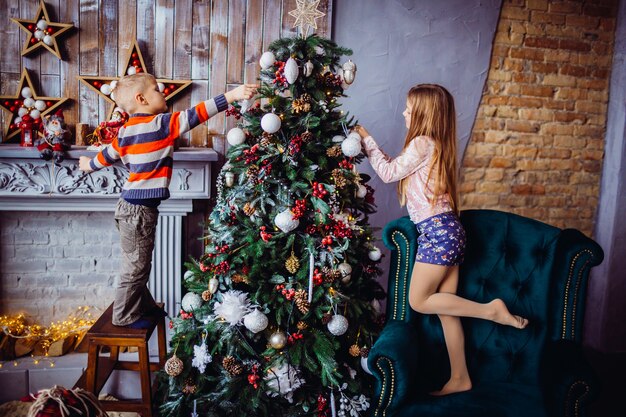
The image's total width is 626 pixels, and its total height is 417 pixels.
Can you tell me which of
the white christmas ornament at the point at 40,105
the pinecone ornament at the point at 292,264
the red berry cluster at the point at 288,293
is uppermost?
the white christmas ornament at the point at 40,105

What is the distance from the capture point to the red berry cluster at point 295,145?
7.28 ft

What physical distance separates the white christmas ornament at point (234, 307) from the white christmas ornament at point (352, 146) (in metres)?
0.78

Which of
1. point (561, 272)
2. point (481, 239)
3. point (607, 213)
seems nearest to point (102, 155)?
point (481, 239)

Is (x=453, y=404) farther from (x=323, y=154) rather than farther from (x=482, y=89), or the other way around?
(x=482, y=89)

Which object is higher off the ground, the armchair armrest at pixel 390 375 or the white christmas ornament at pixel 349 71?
the white christmas ornament at pixel 349 71

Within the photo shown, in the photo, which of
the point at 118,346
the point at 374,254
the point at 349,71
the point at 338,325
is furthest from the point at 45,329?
the point at 349,71

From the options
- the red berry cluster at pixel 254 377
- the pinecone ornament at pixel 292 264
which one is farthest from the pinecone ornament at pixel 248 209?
the red berry cluster at pixel 254 377

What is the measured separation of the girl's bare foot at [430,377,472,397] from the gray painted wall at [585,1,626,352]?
1.99m

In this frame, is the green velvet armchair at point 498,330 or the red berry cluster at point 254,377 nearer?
the green velvet armchair at point 498,330

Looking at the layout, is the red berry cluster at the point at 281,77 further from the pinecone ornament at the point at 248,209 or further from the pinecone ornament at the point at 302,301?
the pinecone ornament at the point at 302,301

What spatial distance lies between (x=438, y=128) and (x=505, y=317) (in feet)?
2.87

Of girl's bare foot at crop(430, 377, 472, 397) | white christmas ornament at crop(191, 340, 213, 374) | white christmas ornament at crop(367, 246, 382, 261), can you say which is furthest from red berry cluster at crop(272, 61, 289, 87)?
girl's bare foot at crop(430, 377, 472, 397)

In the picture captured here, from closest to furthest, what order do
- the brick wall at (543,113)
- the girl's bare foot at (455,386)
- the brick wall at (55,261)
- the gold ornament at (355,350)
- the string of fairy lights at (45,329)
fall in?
the girl's bare foot at (455,386) < the gold ornament at (355,350) < the string of fairy lights at (45,329) < the brick wall at (55,261) < the brick wall at (543,113)

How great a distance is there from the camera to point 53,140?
9.25 ft
